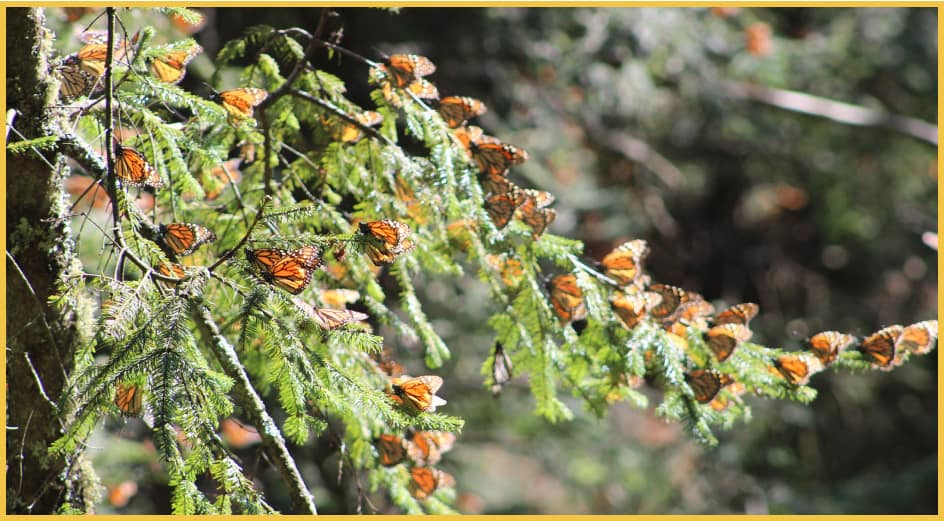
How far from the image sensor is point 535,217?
60.9 inches

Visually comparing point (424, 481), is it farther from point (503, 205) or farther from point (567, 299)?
point (503, 205)

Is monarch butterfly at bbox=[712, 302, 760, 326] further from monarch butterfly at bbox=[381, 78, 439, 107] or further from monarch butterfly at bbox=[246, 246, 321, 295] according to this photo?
monarch butterfly at bbox=[246, 246, 321, 295]

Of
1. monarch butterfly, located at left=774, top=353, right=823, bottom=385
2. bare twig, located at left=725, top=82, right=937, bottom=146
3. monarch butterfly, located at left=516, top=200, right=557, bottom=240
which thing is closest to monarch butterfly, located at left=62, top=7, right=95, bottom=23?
monarch butterfly, located at left=516, top=200, right=557, bottom=240

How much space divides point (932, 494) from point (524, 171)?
10.0 ft

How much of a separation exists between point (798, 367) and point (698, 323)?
184mm

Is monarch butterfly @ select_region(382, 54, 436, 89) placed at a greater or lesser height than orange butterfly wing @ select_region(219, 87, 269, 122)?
greater

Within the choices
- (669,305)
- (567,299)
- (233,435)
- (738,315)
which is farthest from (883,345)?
(233,435)

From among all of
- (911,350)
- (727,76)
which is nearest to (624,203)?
(727,76)

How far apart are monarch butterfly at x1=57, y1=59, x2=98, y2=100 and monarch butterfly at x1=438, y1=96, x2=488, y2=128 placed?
0.57 meters

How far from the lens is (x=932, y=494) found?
5.06 m

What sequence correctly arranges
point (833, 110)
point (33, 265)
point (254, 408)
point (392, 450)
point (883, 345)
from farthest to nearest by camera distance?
point (833, 110), point (392, 450), point (883, 345), point (33, 265), point (254, 408)

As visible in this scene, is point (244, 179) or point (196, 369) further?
point (244, 179)

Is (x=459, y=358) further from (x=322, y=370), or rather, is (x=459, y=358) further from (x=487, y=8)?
(x=322, y=370)

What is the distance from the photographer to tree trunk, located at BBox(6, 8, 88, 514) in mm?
1368
